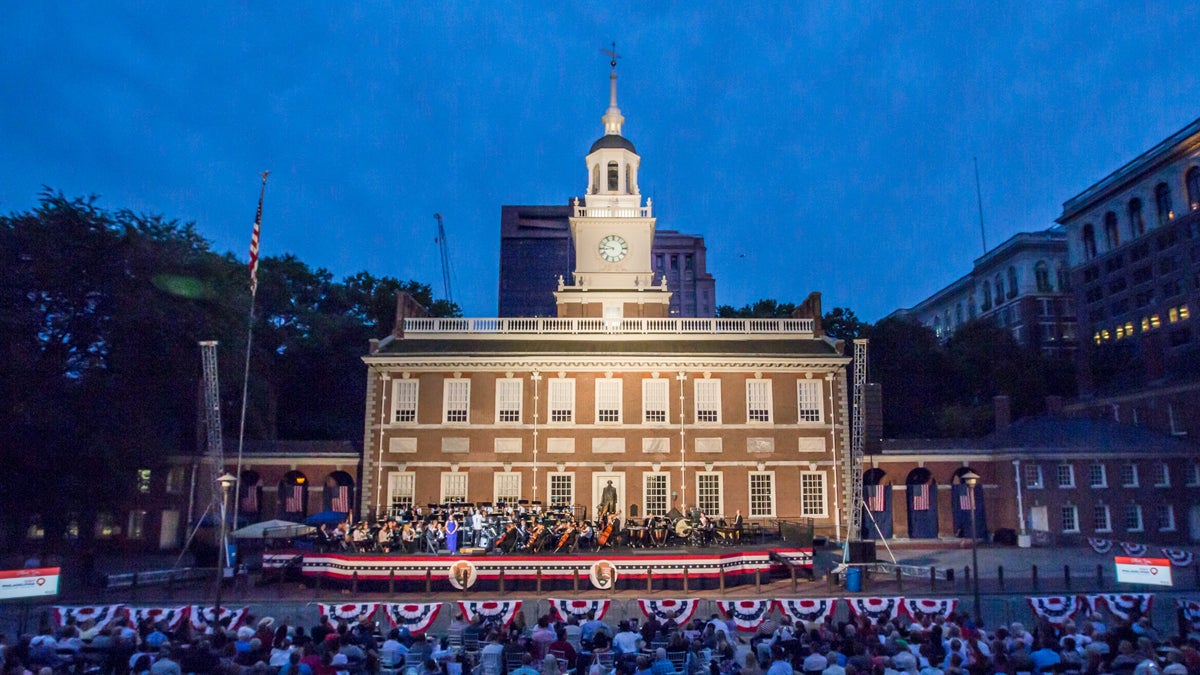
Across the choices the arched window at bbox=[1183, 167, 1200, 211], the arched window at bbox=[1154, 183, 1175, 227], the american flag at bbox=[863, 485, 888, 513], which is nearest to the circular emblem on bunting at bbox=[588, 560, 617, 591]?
the american flag at bbox=[863, 485, 888, 513]

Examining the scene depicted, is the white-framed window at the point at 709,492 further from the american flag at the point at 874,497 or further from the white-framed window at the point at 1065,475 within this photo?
the white-framed window at the point at 1065,475

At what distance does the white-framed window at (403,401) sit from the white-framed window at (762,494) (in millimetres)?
15686

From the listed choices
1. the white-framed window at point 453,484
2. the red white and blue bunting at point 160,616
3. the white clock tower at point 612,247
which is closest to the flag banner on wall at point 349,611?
the red white and blue bunting at point 160,616

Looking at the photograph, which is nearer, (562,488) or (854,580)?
(854,580)

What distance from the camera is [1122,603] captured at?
63.5 ft

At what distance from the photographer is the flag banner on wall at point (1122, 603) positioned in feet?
61.4

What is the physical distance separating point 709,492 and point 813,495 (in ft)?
15.6

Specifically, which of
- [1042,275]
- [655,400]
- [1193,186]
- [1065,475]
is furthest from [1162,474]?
[1042,275]

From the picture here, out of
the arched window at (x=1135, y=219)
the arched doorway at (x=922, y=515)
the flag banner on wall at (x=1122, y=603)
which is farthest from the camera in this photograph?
the arched window at (x=1135, y=219)

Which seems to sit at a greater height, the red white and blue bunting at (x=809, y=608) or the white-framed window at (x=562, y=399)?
the white-framed window at (x=562, y=399)

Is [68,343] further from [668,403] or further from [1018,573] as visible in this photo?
[1018,573]

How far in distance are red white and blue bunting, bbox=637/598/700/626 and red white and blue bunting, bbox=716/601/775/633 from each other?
748mm

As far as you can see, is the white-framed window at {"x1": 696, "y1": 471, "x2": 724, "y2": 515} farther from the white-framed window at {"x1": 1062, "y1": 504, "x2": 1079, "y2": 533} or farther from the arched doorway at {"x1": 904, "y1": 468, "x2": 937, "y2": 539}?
the white-framed window at {"x1": 1062, "y1": 504, "x2": 1079, "y2": 533}

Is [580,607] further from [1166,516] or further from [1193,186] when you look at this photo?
[1193,186]
